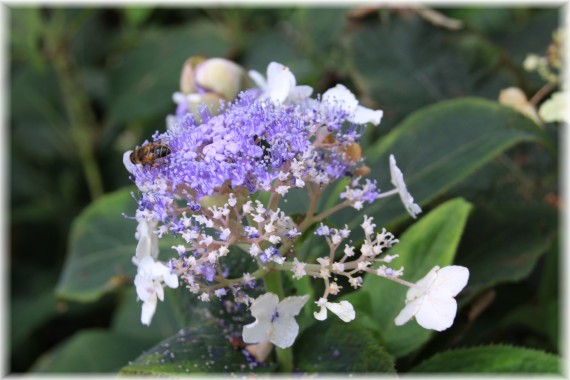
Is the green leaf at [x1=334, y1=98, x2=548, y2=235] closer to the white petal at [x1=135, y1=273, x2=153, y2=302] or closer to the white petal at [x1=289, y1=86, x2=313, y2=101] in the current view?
the white petal at [x1=289, y1=86, x2=313, y2=101]

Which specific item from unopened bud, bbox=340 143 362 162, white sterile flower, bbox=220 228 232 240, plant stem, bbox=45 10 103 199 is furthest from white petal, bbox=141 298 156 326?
plant stem, bbox=45 10 103 199

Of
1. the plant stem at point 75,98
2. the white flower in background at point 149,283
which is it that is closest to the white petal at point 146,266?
the white flower in background at point 149,283

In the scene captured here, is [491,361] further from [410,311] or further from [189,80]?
[189,80]

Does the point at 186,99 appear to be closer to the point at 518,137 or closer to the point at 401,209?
the point at 401,209

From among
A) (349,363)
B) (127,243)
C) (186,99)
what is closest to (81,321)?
(127,243)

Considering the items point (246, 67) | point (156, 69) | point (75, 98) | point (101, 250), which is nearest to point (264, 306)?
point (101, 250)

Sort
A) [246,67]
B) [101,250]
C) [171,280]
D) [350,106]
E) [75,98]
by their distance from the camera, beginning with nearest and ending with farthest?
[171,280], [350,106], [101,250], [246,67], [75,98]

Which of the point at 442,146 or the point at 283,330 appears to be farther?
A: the point at 442,146
